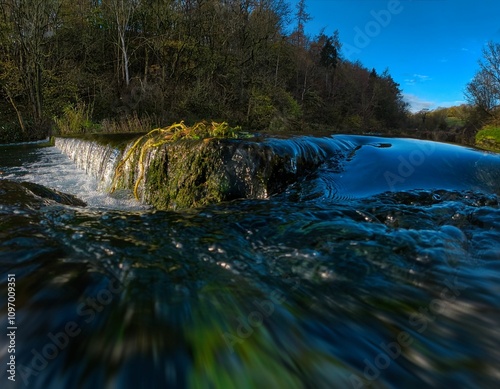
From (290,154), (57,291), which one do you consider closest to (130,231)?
(57,291)

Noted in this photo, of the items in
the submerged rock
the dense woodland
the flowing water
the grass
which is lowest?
the flowing water

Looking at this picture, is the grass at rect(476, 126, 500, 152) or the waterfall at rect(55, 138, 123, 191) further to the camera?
the grass at rect(476, 126, 500, 152)

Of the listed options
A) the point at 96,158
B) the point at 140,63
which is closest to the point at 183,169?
the point at 96,158

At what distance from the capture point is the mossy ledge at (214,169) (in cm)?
361

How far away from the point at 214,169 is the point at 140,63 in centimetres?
2270

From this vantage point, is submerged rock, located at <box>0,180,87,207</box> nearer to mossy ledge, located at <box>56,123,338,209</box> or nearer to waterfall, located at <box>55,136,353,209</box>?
mossy ledge, located at <box>56,123,338,209</box>

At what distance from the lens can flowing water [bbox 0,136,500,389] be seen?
3.78 ft

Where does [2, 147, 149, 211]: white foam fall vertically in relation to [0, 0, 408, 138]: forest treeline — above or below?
below

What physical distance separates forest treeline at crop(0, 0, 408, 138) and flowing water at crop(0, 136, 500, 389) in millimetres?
14250

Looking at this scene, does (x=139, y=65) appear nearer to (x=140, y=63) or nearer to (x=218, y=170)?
(x=140, y=63)

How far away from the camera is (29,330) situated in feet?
4.06

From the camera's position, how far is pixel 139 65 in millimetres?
22828

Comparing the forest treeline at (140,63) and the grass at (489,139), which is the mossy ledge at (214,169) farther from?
the grass at (489,139)

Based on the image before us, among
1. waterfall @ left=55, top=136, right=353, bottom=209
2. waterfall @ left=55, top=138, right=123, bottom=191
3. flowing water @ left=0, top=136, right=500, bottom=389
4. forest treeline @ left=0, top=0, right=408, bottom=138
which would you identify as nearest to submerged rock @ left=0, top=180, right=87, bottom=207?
flowing water @ left=0, top=136, right=500, bottom=389
